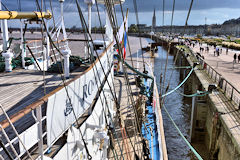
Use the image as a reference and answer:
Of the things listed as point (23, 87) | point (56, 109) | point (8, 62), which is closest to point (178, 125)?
point (8, 62)

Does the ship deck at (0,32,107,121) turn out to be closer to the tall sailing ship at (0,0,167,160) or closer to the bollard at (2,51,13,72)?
the tall sailing ship at (0,0,167,160)

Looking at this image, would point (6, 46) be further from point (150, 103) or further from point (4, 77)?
point (150, 103)

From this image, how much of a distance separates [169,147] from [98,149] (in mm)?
6770

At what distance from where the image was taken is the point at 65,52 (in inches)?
288

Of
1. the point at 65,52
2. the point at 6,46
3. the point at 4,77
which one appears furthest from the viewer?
the point at 6,46

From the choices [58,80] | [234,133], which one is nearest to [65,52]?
[58,80]

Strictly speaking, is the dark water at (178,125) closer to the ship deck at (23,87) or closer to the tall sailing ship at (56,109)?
the tall sailing ship at (56,109)

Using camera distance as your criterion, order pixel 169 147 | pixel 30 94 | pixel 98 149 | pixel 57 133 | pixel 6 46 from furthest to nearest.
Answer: pixel 169 147 < pixel 6 46 < pixel 98 149 < pixel 30 94 < pixel 57 133

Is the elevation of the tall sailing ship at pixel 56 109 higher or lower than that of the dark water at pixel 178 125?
higher

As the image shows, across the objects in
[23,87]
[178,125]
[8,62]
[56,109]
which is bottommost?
[178,125]

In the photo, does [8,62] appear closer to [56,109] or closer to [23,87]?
[23,87]

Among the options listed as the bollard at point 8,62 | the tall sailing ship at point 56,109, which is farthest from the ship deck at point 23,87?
the bollard at point 8,62

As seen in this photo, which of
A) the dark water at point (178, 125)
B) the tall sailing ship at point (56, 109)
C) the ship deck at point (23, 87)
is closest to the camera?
the tall sailing ship at point (56, 109)

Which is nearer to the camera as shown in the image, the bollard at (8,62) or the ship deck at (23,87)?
the ship deck at (23,87)
